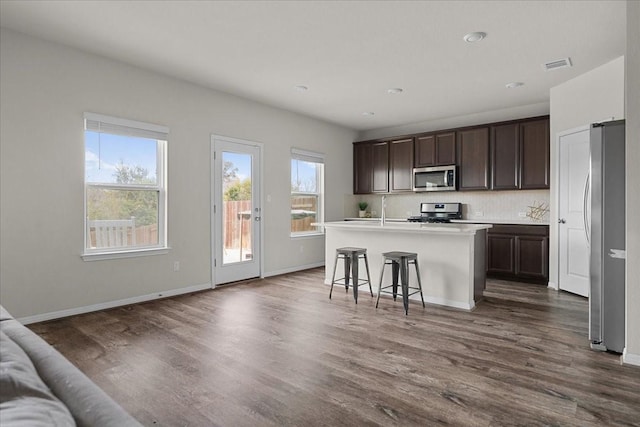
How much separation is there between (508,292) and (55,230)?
5385 mm

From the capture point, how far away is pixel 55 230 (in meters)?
3.70

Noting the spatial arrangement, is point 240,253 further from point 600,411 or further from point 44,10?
point 600,411

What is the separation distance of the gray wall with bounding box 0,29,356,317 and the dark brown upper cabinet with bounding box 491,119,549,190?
396 centimetres

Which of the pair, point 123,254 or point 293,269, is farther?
point 293,269

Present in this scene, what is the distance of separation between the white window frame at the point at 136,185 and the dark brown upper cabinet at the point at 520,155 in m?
4.99

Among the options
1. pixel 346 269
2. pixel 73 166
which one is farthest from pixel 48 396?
pixel 346 269

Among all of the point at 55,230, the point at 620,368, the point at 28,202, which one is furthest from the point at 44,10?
the point at 620,368

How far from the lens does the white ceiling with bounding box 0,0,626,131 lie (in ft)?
9.97

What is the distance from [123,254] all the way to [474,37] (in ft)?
14.3

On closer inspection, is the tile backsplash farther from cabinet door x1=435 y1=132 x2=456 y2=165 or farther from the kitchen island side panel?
the kitchen island side panel

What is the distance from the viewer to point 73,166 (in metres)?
3.81

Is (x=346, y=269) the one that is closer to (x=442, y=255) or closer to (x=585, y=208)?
(x=442, y=255)

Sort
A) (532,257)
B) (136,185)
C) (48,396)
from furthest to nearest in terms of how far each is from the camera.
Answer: (532,257), (136,185), (48,396)

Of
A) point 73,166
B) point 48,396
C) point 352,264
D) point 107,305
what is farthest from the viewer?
point 352,264
